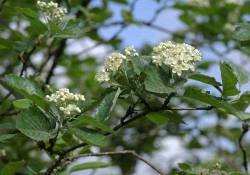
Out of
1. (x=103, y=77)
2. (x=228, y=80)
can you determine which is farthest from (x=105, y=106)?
(x=228, y=80)

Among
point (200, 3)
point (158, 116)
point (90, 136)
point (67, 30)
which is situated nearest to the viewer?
point (90, 136)

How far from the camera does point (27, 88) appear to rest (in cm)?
188

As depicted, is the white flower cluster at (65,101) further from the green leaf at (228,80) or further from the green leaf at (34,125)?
the green leaf at (228,80)

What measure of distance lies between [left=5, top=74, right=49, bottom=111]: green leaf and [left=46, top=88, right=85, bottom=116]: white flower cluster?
34 millimetres

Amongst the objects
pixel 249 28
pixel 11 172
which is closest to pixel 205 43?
pixel 249 28

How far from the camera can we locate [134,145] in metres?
4.50

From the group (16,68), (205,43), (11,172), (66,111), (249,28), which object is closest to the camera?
(66,111)

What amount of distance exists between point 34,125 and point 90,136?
0.65 ft

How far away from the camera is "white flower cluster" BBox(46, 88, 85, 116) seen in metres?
1.70

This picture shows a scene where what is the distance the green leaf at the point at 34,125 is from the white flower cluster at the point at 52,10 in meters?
0.61

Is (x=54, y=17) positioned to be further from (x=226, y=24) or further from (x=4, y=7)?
(x=226, y=24)

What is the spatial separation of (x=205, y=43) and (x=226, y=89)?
2469 millimetres

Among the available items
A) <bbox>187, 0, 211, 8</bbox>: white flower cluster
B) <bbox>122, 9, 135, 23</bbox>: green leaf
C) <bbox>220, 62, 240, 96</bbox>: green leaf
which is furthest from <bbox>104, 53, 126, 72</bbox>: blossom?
<bbox>187, 0, 211, 8</bbox>: white flower cluster

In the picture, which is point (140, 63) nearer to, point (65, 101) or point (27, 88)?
point (65, 101)
